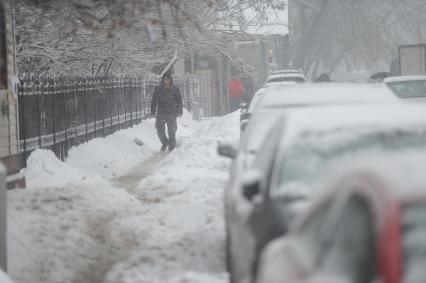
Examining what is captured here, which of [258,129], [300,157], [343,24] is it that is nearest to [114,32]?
[258,129]

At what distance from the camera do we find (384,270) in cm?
275

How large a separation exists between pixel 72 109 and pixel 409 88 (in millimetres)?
8995

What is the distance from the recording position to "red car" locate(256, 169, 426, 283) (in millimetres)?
2749

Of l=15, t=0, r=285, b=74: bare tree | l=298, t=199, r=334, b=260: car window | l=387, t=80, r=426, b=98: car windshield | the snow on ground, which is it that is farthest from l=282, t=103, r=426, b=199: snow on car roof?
l=387, t=80, r=426, b=98: car windshield

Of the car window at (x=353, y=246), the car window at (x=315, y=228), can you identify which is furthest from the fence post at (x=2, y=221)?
the car window at (x=353, y=246)

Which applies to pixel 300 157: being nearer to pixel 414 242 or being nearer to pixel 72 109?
pixel 414 242

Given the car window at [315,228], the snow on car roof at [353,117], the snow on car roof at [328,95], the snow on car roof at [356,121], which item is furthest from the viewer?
the snow on car roof at [328,95]

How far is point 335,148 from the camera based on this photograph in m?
5.16

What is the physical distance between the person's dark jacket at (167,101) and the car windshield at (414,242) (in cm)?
1701

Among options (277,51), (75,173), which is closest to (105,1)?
(75,173)

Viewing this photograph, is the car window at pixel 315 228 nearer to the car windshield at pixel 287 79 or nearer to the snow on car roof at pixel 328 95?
the snow on car roof at pixel 328 95

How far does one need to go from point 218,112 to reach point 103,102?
2216 centimetres

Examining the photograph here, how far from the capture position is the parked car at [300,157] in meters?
4.75

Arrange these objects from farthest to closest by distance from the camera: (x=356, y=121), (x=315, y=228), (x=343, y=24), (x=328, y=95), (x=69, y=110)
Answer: (x=343, y=24), (x=69, y=110), (x=328, y=95), (x=356, y=121), (x=315, y=228)
